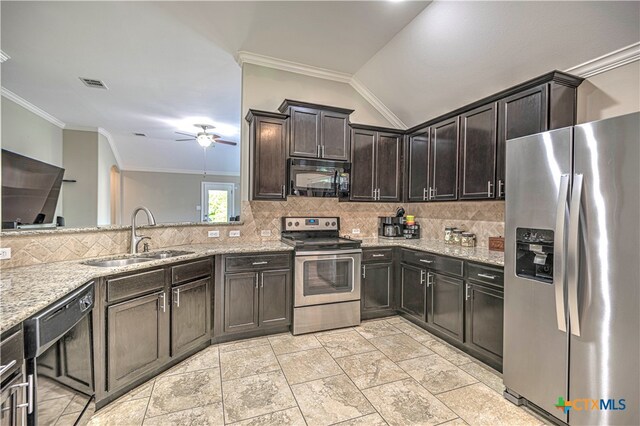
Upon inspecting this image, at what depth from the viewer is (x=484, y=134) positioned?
294cm

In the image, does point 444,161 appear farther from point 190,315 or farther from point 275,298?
point 190,315

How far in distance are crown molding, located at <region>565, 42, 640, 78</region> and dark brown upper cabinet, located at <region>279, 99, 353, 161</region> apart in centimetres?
223

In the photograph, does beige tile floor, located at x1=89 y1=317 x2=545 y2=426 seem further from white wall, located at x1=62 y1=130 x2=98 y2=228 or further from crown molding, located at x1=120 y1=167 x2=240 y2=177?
crown molding, located at x1=120 y1=167 x2=240 y2=177

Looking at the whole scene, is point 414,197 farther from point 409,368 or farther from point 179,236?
point 179,236

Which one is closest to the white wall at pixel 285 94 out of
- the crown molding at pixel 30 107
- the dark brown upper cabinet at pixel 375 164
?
the dark brown upper cabinet at pixel 375 164

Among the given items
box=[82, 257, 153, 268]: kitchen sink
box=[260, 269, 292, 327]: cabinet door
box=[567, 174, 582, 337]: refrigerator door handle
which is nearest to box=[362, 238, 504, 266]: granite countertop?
box=[567, 174, 582, 337]: refrigerator door handle

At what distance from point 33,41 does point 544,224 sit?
5.23 meters

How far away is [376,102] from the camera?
430 centimetres

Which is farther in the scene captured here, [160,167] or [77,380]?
[160,167]

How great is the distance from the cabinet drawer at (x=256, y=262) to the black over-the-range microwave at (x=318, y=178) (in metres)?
0.81

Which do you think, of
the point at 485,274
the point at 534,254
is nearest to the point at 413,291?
the point at 485,274

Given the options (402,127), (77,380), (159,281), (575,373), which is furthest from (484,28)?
(77,380)

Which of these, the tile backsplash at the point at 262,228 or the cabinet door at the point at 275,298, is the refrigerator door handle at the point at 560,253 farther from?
the cabinet door at the point at 275,298

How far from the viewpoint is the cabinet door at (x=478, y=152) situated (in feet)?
9.37
